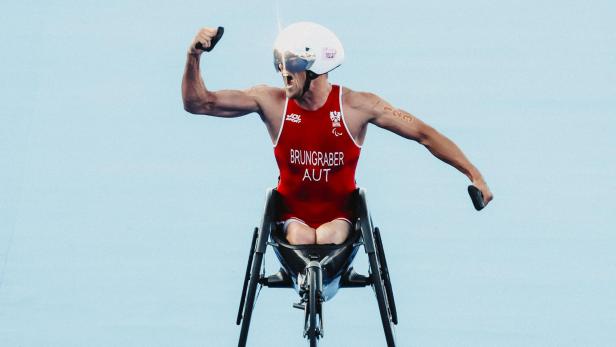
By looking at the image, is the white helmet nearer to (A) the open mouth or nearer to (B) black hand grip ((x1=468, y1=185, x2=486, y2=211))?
(A) the open mouth

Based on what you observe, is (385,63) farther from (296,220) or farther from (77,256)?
(296,220)

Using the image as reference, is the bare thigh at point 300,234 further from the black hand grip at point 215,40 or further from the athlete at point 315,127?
the black hand grip at point 215,40

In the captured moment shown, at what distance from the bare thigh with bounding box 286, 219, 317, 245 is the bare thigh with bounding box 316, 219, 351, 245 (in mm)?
22

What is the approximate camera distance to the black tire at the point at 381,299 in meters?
4.12

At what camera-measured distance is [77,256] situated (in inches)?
240

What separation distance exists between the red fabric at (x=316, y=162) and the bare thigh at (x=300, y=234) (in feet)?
0.34

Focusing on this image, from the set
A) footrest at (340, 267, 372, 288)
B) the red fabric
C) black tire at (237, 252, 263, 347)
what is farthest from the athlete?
black tire at (237, 252, 263, 347)

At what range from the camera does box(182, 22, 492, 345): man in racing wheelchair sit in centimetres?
423

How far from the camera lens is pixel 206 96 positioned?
168 inches

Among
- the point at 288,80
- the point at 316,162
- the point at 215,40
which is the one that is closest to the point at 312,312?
the point at 316,162

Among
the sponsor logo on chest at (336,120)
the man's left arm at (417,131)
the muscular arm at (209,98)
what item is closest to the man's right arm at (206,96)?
the muscular arm at (209,98)

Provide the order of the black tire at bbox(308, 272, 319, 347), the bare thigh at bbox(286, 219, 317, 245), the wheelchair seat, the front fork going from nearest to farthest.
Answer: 1. the black tire at bbox(308, 272, 319, 347)
2. the front fork
3. the wheelchair seat
4. the bare thigh at bbox(286, 219, 317, 245)

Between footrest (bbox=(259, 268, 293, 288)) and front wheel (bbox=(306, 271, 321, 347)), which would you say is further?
footrest (bbox=(259, 268, 293, 288))

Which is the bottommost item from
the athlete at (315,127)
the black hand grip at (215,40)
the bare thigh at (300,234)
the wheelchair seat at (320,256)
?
the wheelchair seat at (320,256)
